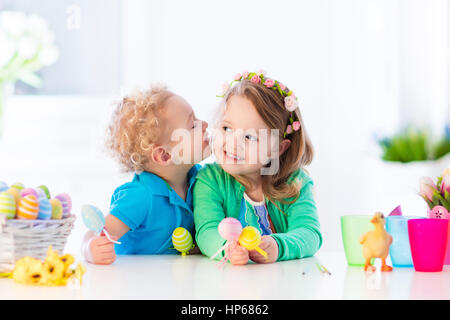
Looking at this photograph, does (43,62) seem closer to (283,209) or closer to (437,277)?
(283,209)

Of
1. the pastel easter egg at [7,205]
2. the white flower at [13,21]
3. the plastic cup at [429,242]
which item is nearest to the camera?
the pastel easter egg at [7,205]

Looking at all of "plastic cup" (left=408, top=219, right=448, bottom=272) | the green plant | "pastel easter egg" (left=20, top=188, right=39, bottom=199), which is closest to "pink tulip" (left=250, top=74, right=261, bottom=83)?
"plastic cup" (left=408, top=219, right=448, bottom=272)

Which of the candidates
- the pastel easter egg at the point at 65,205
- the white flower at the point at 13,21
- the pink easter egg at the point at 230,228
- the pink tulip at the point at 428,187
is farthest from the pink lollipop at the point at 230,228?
the white flower at the point at 13,21

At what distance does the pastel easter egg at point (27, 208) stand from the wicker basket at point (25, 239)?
0.5 inches

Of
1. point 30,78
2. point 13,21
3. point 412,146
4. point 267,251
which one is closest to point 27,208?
point 267,251

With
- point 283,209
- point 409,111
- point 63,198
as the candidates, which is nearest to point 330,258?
point 283,209

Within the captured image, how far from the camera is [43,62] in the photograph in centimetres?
299

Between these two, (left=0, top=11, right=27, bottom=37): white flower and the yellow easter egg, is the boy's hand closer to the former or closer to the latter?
the yellow easter egg

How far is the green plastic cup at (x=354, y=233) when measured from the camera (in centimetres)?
101

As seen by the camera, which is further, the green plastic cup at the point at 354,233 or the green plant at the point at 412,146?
the green plant at the point at 412,146

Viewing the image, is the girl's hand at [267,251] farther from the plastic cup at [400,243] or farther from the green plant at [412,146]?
the green plant at [412,146]

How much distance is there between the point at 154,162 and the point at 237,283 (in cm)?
56

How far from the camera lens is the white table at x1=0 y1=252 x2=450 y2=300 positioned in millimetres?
727

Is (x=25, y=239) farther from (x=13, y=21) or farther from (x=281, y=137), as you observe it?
(x=13, y=21)
